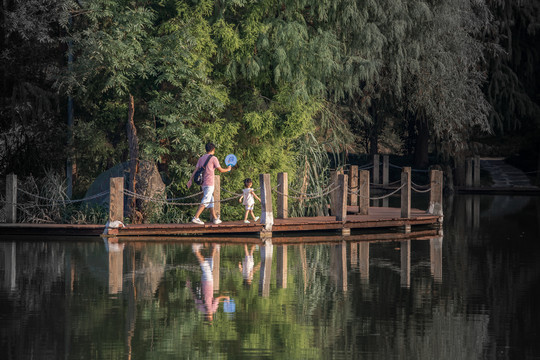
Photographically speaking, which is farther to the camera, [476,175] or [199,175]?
[476,175]

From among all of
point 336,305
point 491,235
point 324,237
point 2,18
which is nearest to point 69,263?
point 336,305

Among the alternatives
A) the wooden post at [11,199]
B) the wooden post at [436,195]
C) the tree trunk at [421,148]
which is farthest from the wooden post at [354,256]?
the tree trunk at [421,148]

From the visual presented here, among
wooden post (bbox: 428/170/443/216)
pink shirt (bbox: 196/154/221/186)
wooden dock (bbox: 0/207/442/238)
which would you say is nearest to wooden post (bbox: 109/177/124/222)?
wooden dock (bbox: 0/207/442/238)

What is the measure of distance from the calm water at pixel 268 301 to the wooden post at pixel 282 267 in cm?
6

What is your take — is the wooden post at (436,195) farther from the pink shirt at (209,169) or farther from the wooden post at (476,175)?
the wooden post at (476,175)

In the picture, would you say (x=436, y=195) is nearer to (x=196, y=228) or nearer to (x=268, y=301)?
(x=196, y=228)

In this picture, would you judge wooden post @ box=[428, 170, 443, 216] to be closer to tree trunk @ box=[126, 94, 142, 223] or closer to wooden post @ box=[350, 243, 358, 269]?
wooden post @ box=[350, 243, 358, 269]

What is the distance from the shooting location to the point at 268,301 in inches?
554

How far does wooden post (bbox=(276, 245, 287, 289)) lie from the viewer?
1611cm

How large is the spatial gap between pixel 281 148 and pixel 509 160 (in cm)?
2956

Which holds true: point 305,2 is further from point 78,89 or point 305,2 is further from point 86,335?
point 86,335

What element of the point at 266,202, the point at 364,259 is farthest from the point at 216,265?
the point at 266,202

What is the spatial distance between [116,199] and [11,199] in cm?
312

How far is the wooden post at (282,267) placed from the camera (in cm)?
1611
